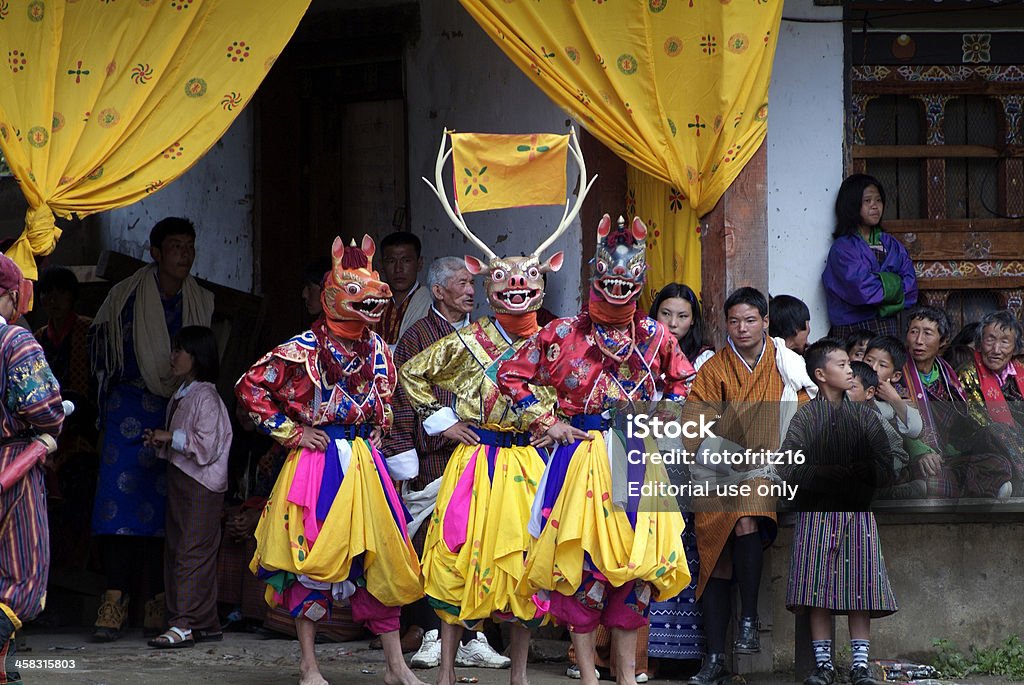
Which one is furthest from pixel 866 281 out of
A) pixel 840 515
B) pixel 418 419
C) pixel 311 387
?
pixel 311 387

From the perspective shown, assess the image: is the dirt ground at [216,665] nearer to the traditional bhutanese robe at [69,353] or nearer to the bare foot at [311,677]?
the bare foot at [311,677]

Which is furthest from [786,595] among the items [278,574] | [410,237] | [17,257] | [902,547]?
[17,257]

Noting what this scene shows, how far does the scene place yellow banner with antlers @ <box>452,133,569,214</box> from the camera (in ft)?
22.7

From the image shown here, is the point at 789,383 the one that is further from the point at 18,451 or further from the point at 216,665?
the point at 18,451

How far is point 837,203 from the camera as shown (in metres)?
7.97

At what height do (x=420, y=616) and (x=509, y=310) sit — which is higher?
(x=509, y=310)

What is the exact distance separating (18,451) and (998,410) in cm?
438

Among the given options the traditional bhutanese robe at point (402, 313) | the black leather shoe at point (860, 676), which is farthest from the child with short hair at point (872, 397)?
the traditional bhutanese robe at point (402, 313)

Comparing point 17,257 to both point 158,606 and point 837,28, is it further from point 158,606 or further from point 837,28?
point 837,28

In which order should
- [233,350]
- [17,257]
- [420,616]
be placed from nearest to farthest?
[17,257] → [420,616] → [233,350]

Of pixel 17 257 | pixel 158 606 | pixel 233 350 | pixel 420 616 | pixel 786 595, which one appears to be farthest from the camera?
pixel 233 350

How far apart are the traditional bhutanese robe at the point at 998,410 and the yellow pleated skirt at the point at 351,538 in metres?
2.74

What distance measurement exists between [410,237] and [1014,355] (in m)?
3.05

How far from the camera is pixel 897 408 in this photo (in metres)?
7.07
